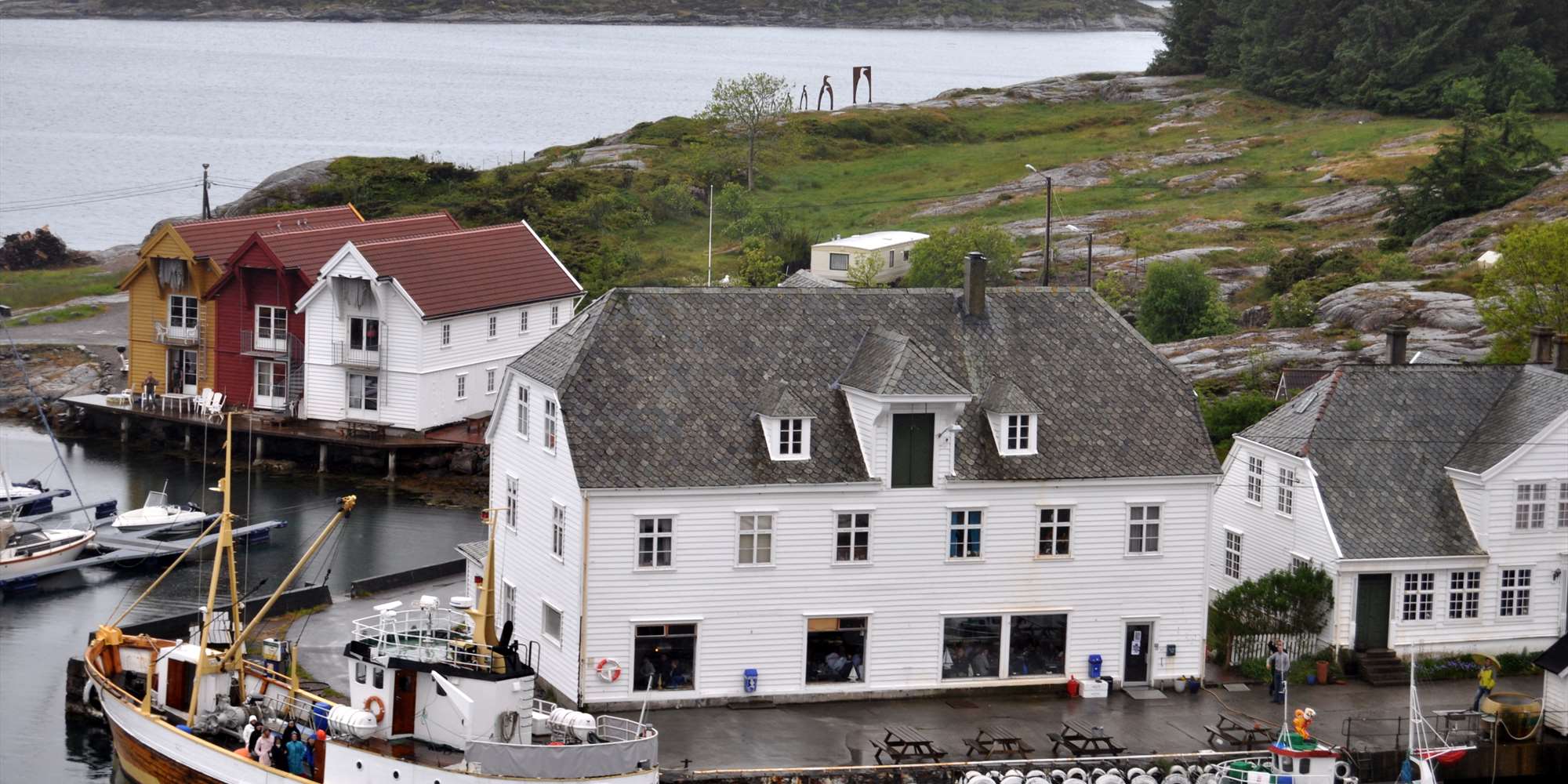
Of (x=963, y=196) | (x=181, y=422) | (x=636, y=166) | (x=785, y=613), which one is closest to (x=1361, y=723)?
(x=785, y=613)

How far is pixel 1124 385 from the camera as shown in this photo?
5231cm

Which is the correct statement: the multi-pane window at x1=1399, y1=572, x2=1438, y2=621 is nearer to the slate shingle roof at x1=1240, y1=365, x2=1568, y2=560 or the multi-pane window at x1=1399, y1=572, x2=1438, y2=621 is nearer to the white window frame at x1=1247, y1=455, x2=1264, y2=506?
the slate shingle roof at x1=1240, y1=365, x2=1568, y2=560

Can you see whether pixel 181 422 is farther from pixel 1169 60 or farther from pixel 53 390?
pixel 1169 60

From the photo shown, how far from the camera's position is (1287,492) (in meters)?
54.8

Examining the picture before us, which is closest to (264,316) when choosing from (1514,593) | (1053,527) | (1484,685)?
(1053,527)

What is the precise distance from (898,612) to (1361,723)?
37.1 ft

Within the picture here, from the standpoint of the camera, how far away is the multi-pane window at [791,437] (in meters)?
48.7

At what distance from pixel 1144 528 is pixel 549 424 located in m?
15.0

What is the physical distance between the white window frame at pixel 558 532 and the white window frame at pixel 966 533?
30.2ft

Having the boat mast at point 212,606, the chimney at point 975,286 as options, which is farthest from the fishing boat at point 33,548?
the chimney at point 975,286

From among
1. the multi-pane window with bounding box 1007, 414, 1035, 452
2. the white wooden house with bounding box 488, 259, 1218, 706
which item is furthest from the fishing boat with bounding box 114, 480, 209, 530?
the multi-pane window with bounding box 1007, 414, 1035, 452

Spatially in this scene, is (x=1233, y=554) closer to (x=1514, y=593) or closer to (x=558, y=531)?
(x=1514, y=593)

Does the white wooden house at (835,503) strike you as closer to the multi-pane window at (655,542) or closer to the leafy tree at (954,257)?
the multi-pane window at (655,542)

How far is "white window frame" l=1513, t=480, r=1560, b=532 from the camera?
175 feet
